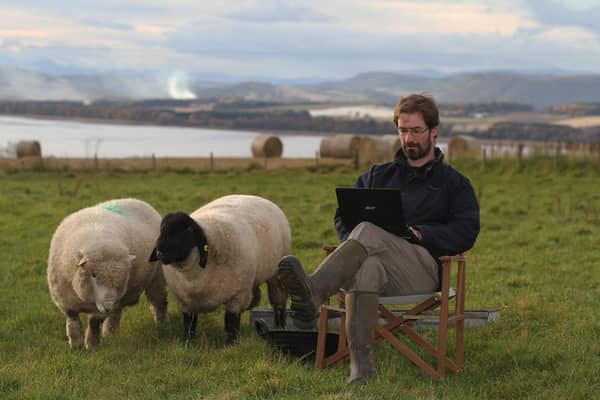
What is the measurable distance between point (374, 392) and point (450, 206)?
5.40ft

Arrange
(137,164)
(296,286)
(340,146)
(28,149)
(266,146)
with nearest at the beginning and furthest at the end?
(296,286) → (137,164) → (28,149) → (340,146) → (266,146)

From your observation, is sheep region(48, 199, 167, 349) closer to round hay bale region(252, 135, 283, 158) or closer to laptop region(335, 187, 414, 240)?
laptop region(335, 187, 414, 240)

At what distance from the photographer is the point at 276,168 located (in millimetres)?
30094

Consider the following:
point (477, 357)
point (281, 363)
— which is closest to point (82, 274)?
point (281, 363)

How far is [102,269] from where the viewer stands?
23.0ft

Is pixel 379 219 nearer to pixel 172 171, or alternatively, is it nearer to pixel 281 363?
pixel 281 363

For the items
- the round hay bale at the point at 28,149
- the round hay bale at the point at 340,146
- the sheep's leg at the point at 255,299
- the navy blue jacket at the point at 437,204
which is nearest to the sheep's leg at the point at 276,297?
the sheep's leg at the point at 255,299

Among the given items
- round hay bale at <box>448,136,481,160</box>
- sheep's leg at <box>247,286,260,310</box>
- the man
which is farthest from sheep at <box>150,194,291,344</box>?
round hay bale at <box>448,136,481,160</box>

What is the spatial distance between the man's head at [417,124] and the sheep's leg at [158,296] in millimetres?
3166

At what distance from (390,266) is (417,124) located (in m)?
1.11

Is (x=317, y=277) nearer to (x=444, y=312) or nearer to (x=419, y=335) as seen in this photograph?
(x=444, y=312)

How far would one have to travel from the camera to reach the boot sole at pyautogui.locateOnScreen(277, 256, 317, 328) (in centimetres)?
527

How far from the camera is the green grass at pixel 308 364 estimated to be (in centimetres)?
563

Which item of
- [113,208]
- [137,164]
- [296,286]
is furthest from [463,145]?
[296,286]
